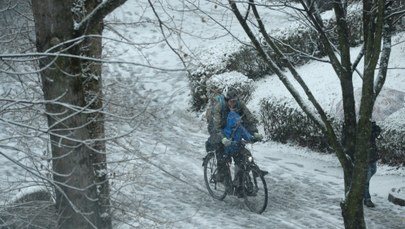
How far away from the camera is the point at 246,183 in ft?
30.1

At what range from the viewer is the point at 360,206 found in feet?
18.4

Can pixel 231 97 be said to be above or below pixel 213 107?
above

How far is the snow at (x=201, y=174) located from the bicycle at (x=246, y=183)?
0.16 m

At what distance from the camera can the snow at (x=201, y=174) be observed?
24.1 ft

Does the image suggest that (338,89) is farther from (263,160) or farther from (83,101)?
(83,101)

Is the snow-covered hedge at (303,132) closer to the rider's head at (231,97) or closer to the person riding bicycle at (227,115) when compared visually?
the person riding bicycle at (227,115)

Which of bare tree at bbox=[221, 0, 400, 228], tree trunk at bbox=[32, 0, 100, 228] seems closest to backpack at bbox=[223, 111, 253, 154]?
bare tree at bbox=[221, 0, 400, 228]

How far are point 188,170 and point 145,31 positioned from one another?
14019 millimetres

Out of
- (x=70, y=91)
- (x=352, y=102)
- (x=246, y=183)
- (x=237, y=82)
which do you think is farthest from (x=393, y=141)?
(x=70, y=91)

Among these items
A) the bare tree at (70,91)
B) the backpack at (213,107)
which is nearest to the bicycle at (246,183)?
the backpack at (213,107)

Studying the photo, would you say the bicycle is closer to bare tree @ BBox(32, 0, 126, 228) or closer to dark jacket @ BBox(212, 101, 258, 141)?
dark jacket @ BBox(212, 101, 258, 141)

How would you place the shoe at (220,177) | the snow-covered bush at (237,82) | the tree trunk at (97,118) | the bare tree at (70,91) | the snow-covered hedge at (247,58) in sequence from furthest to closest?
1. the snow-covered hedge at (247,58)
2. the snow-covered bush at (237,82)
3. the shoe at (220,177)
4. the tree trunk at (97,118)
5. the bare tree at (70,91)

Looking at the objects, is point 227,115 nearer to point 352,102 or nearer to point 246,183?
point 246,183

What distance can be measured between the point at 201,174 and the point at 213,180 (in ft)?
5.20
